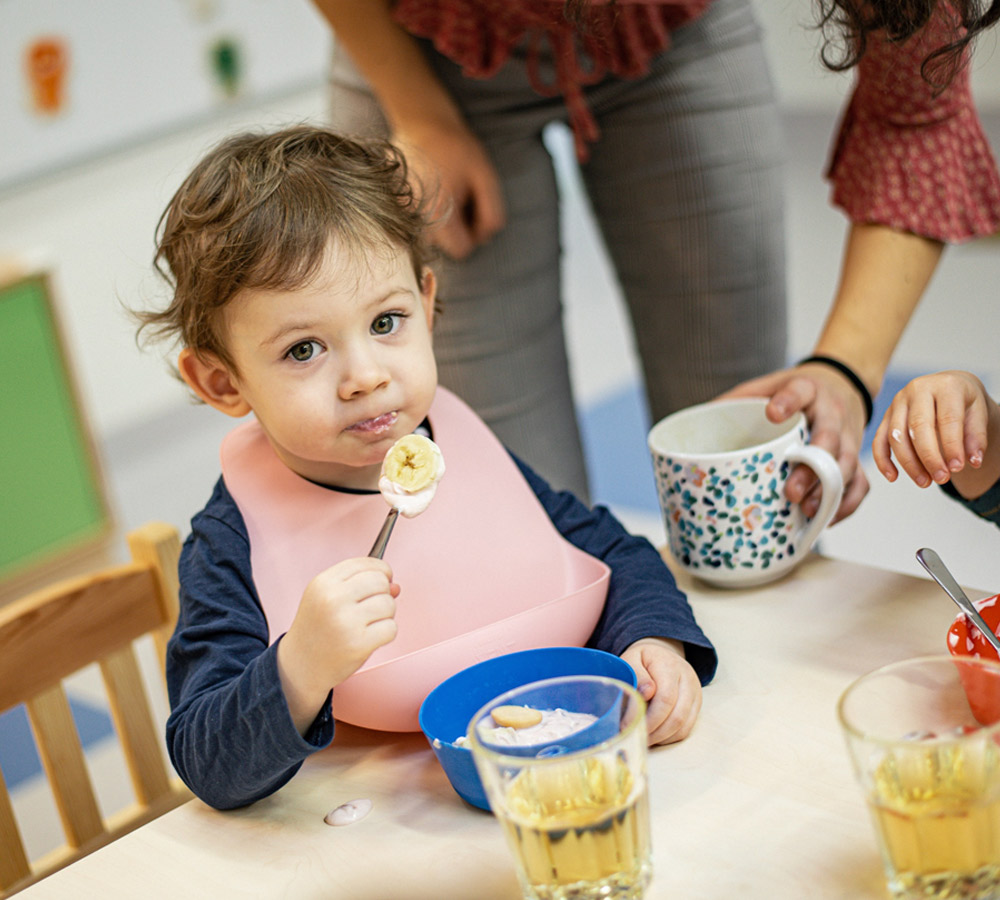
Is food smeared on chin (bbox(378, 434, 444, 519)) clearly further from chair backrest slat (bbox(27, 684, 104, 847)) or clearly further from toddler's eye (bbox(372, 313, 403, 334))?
chair backrest slat (bbox(27, 684, 104, 847))

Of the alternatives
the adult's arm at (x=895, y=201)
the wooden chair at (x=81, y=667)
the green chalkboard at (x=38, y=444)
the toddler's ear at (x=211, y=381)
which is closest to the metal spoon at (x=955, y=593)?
the adult's arm at (x=895, y=201)

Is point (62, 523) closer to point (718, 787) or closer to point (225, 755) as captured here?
point (225, 755)

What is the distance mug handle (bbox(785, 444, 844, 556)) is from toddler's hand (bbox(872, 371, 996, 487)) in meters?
0.07

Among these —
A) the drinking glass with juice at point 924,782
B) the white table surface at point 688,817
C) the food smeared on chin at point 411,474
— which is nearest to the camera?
the drinking glass with juice at point 924,782

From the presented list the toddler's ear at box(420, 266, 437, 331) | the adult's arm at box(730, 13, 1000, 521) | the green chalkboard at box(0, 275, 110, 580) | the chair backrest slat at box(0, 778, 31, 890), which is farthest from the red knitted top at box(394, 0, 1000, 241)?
the green chalkboard at box(0, 275, 110, 580)

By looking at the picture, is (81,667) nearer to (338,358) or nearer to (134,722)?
(134,722)

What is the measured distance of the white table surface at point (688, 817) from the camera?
2.21ft

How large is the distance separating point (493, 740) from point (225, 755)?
0.22m

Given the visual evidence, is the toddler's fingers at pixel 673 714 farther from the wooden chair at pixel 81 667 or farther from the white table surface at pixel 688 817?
the wooden chair at pixel 81 667

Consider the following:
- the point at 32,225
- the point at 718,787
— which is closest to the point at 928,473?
the point at 718,787

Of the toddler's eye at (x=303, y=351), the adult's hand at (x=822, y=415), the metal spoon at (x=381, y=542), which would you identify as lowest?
the adult's hand at (x=822, y=415)

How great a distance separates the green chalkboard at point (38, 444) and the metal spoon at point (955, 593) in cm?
253

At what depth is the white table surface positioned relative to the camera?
Result: 67 centimetres

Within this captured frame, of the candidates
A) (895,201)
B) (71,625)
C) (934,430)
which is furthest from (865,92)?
(71,625)
